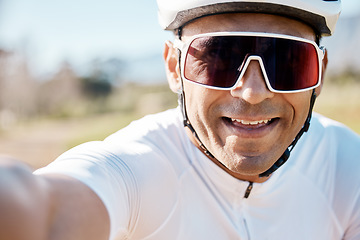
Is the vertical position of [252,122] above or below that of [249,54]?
below

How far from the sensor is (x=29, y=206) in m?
1.21

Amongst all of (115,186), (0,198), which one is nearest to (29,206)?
(0,198)

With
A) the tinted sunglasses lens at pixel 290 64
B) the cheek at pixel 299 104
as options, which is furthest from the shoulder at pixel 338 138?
the tinted sunglasses lens at pixel 290 64

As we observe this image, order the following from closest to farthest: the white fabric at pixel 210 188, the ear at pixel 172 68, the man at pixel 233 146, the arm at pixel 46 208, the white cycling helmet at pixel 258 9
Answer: the arm at pixel 46 208 → the white fabric at pixel 210 188 → the man at pixel 233 146 → the white cycling helmet at pixel 258 9 → the ear at pixel 172 68

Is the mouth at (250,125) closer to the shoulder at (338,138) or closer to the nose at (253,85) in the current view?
the nose at (253,85)

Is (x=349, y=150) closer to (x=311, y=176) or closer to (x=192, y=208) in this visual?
(x=311, y=176)

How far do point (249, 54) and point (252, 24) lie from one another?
6.4 inches

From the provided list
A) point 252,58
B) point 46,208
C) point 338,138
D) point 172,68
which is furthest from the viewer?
point 338,138

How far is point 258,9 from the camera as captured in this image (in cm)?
213

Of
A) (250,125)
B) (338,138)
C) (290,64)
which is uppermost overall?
(290,64)

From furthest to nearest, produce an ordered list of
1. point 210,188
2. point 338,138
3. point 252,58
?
point 338,138, point 210,188, point 252,58

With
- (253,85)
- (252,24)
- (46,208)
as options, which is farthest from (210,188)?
(46,208)

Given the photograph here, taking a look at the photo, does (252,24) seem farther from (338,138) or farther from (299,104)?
(338,138)

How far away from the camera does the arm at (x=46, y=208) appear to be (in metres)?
1.16
